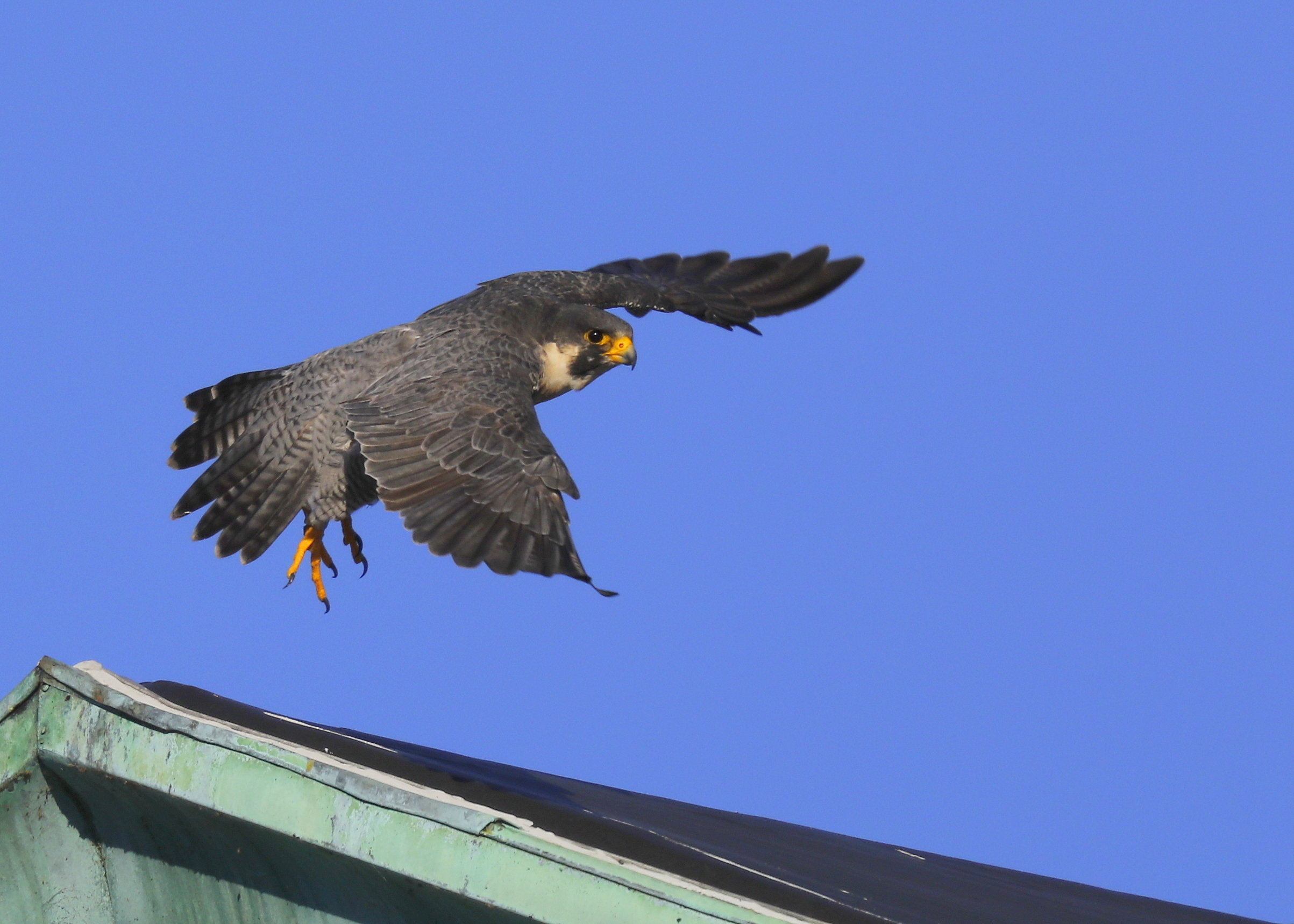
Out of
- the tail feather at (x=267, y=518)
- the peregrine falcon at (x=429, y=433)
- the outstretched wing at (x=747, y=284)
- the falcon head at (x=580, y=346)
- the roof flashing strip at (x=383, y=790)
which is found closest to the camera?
the roof flashing strip at (x=383, y=790)

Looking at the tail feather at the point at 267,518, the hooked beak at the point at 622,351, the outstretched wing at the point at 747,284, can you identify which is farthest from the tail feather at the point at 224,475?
Answer: the outstretched wing at the point at 747,284

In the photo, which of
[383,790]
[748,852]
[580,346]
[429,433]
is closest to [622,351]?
[580,346]

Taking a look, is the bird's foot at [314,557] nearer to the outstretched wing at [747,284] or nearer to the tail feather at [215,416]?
the tail feather at [215,416]

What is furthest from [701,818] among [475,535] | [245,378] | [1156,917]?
[245,378]

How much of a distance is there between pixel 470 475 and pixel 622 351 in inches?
67.4

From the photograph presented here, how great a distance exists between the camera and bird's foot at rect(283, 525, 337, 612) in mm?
5555

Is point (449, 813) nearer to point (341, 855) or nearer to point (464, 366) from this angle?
point (341, 855)

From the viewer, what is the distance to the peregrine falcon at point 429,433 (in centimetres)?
446

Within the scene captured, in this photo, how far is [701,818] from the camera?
4312mm

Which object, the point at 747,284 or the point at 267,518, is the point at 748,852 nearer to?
the point at 267,518

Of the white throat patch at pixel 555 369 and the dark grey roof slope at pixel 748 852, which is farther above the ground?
the white throat patch at pixel 555 369

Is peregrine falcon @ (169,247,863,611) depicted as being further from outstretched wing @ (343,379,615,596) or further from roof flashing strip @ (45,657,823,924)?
roof flashing strip @ (45,657,823,924)

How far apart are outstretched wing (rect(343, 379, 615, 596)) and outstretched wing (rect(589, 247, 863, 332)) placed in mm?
2463

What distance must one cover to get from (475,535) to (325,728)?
74 cm
